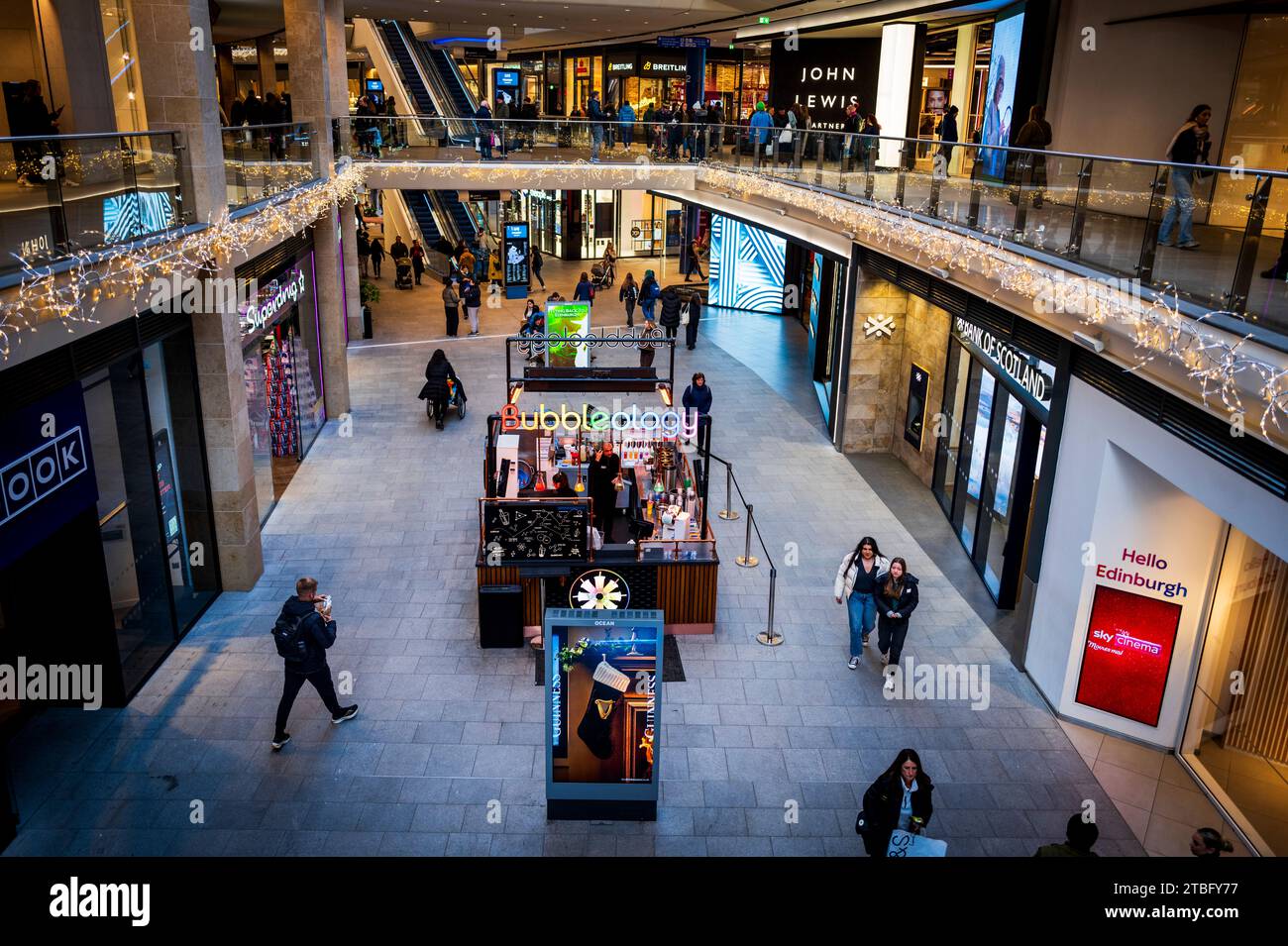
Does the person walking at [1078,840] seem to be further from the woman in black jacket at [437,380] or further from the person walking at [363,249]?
the person walking at [363,249]

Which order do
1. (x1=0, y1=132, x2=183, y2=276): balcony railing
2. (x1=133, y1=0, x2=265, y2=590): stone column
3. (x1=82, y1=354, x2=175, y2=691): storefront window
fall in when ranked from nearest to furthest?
(x1=0, y1=132, x2=183, y2=276): balcony railing < (x1=82, y1=354, x2=175, y2=691): storefront window < (x1=133, y1=0, x2=265, y2=590): stone column

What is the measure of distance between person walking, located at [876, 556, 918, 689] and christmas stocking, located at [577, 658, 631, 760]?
3.35 m

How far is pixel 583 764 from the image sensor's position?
7266 millimetres

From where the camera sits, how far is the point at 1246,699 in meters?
7.86

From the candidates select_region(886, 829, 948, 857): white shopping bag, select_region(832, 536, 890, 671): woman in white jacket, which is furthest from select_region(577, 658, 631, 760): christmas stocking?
select_region(832, 536, 890, 671): woman in white jacket

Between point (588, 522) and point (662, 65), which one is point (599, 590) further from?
point (662, 65)

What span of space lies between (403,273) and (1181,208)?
26.1 metres

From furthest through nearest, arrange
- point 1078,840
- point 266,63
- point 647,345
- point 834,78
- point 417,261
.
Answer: point 266,63
point 417,261
point 834,78
point 647,345
point 1078,840

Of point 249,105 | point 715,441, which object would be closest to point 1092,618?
point 715,441

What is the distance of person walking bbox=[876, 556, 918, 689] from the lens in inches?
363

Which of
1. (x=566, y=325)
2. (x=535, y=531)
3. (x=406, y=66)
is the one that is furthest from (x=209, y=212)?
(x=406, y=66)

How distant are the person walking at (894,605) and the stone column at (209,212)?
703cm

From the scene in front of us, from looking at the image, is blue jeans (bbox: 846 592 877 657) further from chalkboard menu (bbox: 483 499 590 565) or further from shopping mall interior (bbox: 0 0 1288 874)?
chalkboard menu (bbox: 483 499 590 565)

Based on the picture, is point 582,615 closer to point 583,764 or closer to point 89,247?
point 583,764
